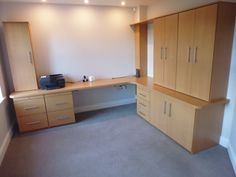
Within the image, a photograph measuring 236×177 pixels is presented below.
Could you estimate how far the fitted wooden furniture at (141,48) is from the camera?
4.03m

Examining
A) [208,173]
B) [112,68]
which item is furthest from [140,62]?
[208,173]

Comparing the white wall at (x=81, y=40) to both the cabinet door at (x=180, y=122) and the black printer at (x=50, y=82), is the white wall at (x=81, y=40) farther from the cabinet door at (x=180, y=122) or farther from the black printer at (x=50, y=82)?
the cabinet door at (x=180, y=122)

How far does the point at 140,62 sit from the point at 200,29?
6.47 ft

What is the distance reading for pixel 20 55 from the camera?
3170mm

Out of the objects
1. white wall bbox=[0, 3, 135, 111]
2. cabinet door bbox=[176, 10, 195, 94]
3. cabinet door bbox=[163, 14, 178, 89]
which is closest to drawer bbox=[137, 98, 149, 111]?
cabinet door bbox=[163, 14, 178, 89]

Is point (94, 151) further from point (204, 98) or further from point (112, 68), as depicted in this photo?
point (112, 68)

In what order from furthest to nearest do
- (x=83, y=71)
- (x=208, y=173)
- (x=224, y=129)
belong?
(x=83, y=71) < (x=224, y=129) < (x=208, y=173)

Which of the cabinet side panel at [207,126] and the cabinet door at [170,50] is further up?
the cabinet door at [170,50]

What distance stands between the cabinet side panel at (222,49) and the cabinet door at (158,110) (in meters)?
0.81

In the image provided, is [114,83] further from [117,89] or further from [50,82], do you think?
[50,82]

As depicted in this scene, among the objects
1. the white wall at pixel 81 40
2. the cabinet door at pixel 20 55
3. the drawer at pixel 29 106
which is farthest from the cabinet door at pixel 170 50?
the cabinet door at pixel 20 55

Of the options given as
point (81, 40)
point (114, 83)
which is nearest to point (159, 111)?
point (114, 83)

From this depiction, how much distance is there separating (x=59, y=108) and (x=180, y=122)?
2288mm

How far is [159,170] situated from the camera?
7.14 feet
